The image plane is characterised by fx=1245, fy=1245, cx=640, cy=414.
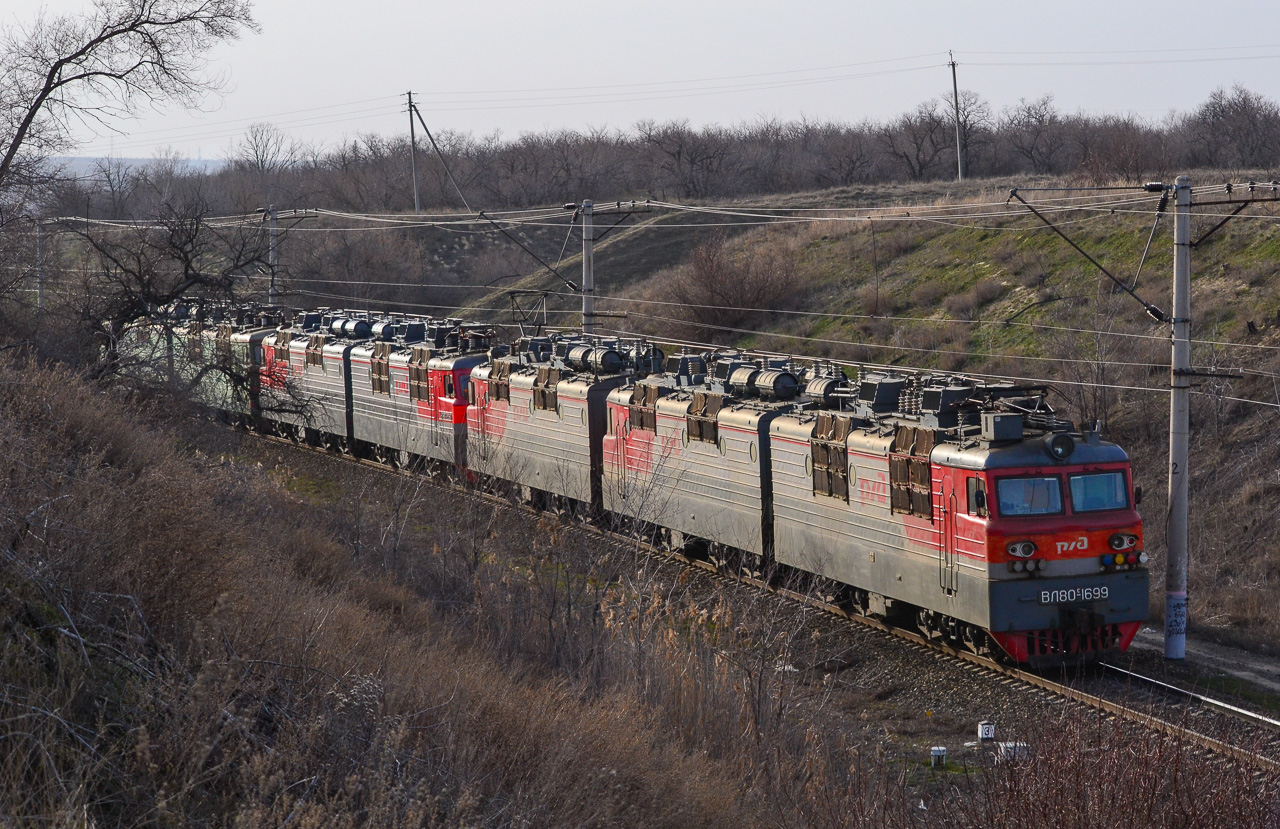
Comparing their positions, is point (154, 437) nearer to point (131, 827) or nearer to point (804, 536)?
point (804, 536)

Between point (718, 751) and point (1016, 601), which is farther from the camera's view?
point (1016, 601)

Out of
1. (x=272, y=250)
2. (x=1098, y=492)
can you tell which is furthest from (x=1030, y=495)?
(x=272, y=250)

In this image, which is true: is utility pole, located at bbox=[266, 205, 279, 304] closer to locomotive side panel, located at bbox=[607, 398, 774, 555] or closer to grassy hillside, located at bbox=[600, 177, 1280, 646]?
locomotive side panel, located at bbox=[607, 398, 774, 555]

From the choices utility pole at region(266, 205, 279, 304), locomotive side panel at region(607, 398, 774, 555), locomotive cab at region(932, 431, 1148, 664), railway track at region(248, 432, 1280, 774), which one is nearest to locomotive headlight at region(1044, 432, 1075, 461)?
locomotive cab at region(932, 431, 1148, 664)

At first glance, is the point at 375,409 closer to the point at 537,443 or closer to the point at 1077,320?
the point at 537,443

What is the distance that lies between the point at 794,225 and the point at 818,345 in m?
16.2

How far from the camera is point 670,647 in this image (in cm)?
1358

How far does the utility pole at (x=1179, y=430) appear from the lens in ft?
54.0

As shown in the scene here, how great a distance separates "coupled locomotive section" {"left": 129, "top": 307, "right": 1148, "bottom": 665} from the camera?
49.8ft

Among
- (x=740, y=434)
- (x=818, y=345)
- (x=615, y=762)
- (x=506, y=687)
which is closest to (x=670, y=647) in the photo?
(x=506, y=687)

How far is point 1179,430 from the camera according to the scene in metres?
16.9

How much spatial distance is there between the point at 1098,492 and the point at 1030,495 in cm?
96

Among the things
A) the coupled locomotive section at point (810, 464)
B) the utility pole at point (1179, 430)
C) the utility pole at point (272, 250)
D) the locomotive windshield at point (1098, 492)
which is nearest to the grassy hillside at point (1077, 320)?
the utility pole at point (1179, 430)

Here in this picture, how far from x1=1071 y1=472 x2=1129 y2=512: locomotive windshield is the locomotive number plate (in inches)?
38.2
